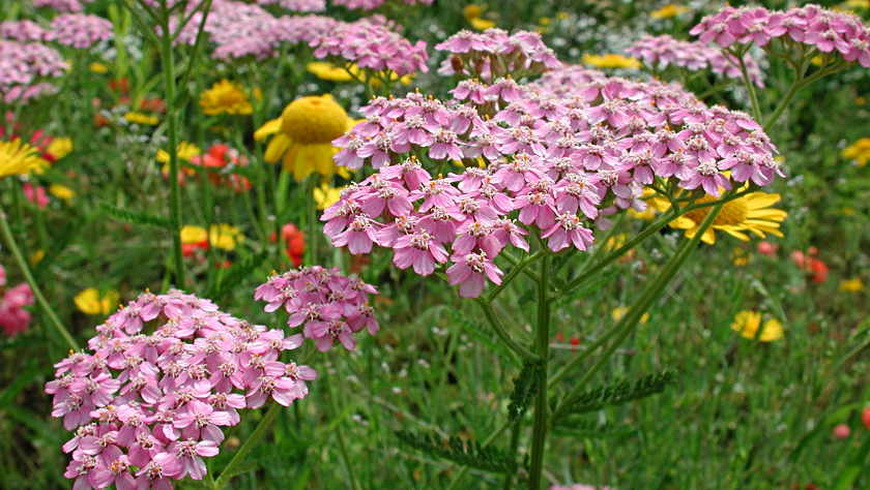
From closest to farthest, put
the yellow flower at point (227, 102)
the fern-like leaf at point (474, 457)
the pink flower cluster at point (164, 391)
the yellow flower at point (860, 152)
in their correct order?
the pink flower cluster at point (164, 391) < the fern-like leaf at point (474, 457) < the yellow flower at point (227, 102) < the yellow flower at point (860, 152)

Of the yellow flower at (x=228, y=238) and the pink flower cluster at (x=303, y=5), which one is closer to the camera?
the yellow flower at (x=228, y=238)

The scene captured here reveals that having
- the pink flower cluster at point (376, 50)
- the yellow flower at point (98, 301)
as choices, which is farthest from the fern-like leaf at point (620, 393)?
the yellow flower at point (98, 301)

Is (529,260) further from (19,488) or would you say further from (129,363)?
(19,488)

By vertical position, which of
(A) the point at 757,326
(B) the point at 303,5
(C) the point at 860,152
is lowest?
(A) the point at 757,326

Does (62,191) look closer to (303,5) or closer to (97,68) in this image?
(97,68)

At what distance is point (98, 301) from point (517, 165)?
2046 millimetres

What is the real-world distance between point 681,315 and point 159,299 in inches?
79.6

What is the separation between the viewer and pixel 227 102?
3.35m

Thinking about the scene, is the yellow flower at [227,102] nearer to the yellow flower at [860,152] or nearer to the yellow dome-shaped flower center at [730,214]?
the yellow dome-shaped flower center at [730,214]

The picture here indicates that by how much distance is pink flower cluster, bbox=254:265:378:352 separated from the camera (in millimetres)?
1645

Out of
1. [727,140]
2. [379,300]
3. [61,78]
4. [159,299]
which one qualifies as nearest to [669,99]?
[727,140]

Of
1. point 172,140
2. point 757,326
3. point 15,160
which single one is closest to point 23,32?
point 15,160

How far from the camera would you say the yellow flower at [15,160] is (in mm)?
2582

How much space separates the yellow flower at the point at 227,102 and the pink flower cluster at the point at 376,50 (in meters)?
0.94
